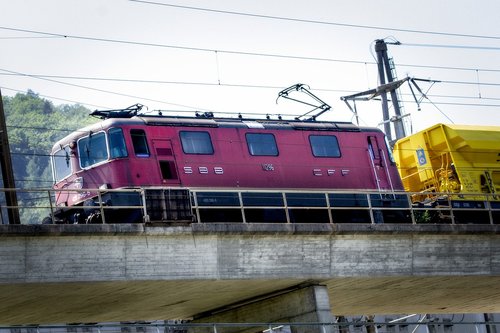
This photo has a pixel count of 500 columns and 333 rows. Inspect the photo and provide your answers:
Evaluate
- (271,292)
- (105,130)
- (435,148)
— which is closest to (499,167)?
(435,148)

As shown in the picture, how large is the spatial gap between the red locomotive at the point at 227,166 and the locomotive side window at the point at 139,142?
35 mm

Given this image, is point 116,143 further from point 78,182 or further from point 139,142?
point 78,182

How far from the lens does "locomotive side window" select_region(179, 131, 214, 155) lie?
129ft

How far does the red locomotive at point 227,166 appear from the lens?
37625mm

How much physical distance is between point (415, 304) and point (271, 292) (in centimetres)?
888

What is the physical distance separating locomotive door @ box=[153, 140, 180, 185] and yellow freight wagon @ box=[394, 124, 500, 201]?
1295cm

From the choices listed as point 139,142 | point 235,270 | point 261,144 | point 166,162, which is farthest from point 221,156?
point 235,270

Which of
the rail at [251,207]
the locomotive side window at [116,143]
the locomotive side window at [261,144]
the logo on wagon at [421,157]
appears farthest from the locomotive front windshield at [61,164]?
the logo on wagon at [421,157]

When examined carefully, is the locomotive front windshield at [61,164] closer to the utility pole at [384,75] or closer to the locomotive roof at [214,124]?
the locomotive roof at [214,124]

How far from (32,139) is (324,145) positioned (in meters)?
89.4

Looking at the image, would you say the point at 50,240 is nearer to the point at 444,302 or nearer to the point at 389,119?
the point at 444,302

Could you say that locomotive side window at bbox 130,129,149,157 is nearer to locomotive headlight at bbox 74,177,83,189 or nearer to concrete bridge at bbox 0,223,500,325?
locomotive headlight at bbox 74,177,83,189

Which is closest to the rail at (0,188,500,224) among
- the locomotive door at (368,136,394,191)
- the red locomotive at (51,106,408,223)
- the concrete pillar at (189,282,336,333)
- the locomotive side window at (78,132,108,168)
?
the red locomotive at (51,106,408,223)

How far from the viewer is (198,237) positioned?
111ft
